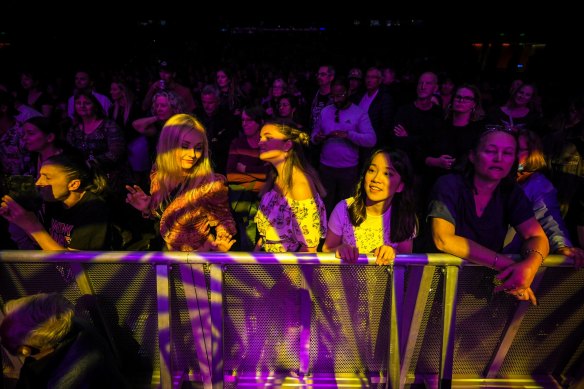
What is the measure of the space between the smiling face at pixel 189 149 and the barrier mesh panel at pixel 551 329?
2143 mm

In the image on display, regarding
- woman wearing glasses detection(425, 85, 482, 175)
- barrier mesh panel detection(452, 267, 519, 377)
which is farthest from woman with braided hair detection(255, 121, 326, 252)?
woman wearing glasses detection(425, 85, 482, 175)

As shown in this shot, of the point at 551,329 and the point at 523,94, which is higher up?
the point at 523,94

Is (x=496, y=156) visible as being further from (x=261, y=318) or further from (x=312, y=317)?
(x=261, y=318)

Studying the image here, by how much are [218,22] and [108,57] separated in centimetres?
680

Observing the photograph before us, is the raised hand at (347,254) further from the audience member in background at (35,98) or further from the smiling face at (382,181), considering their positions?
the audience member in background at (35,98)

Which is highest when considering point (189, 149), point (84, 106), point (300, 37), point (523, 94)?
point (300, 37)

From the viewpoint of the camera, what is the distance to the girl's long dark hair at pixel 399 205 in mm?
2295

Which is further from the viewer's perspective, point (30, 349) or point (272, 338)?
point (272, 338)

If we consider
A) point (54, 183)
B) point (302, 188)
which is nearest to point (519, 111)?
point (302, 188)

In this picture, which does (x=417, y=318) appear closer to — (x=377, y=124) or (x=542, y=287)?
(x=542, y=287)

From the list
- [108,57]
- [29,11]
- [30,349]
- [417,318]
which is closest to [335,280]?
[417,318]

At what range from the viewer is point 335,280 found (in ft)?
6.48

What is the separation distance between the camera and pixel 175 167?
2562 mm

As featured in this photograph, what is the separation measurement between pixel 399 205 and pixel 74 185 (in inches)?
78.3
